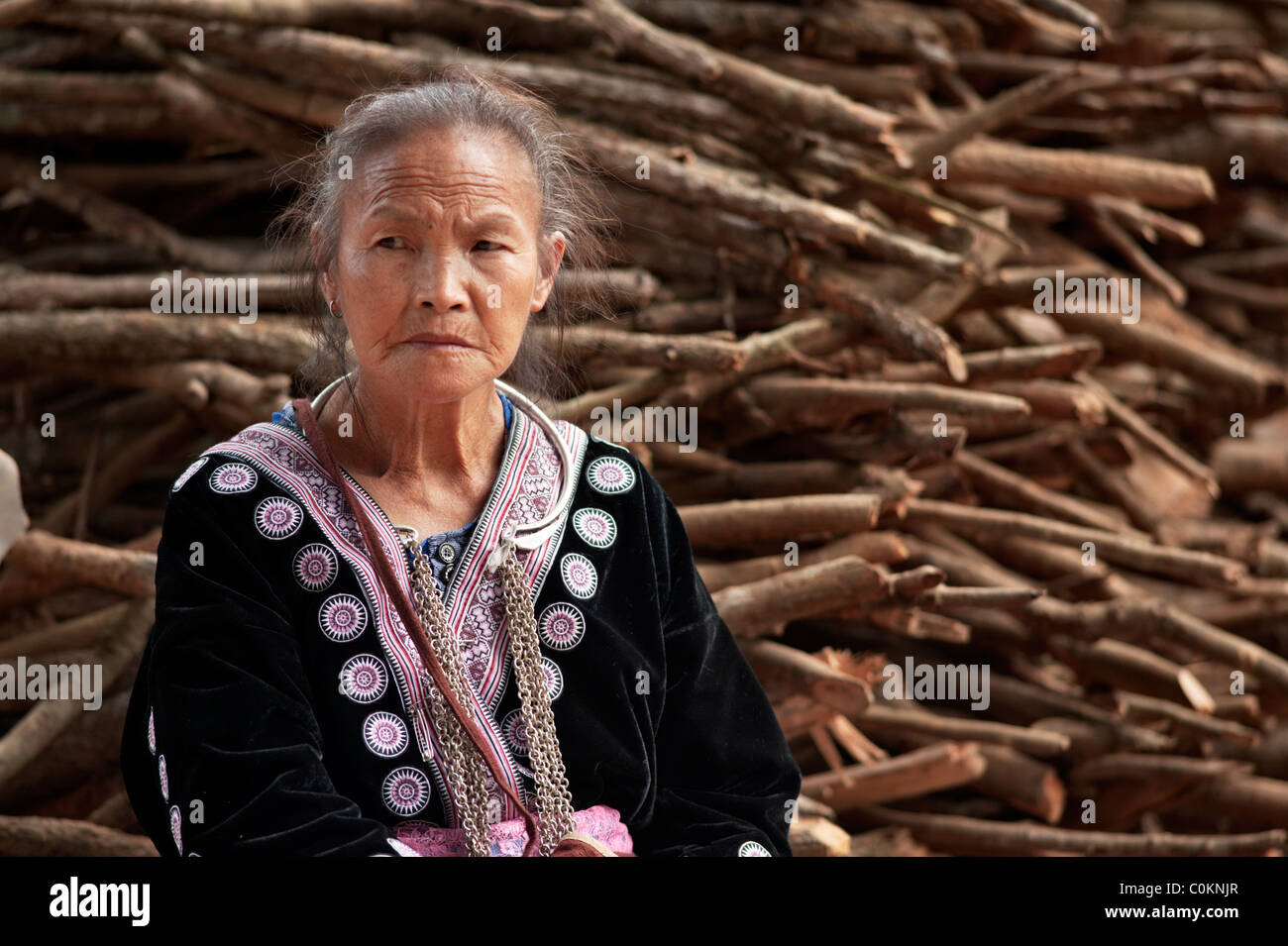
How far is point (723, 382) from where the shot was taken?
113 inches

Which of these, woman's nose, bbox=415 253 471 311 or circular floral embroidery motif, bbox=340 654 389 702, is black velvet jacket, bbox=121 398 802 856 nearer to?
circular floral embroidery motif, bbox=340 654 389 702

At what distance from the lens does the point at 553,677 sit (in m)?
1.52

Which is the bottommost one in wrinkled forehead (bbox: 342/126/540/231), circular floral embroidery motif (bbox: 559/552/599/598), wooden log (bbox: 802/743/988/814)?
wooden log (bbox: 802/743/988/814)

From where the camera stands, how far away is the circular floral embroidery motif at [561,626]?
1529mm

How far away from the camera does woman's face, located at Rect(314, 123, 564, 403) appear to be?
1.44 m

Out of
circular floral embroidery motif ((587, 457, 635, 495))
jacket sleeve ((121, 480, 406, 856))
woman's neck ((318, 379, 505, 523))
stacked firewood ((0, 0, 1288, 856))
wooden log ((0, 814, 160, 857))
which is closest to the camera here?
jacket sleeve ((121, 480, 406, 856))

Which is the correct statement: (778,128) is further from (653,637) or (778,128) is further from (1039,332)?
(653,637)

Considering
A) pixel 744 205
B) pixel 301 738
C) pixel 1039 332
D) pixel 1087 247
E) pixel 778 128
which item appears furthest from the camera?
pixel 1087 247

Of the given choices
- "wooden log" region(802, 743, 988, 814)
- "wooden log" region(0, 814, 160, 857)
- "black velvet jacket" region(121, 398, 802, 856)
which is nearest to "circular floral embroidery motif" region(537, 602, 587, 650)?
"black velvet jacket" region(121, 398, 802, 856)

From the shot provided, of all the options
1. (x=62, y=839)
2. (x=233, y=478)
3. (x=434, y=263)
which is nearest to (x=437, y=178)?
(x=434, y=263)

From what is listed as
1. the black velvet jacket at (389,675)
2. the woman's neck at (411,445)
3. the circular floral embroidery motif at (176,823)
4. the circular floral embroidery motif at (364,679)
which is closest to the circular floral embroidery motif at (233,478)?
the black velvet jacket at (389,675)

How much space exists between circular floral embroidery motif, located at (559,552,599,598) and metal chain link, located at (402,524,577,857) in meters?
0.06

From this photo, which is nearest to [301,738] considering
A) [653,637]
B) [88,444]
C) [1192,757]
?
[653,637]

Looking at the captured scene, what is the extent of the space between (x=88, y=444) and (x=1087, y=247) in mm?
2778
